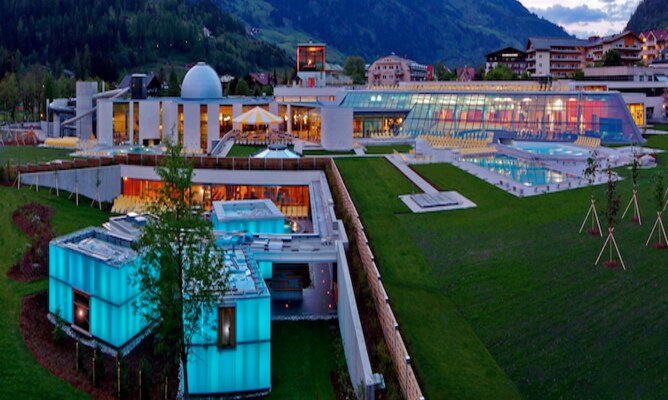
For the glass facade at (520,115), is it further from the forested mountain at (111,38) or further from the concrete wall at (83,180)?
the forested mountain at (111,38)

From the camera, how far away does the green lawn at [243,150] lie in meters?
47.2

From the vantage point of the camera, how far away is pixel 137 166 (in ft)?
138

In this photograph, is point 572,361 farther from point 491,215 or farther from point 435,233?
point 491,215

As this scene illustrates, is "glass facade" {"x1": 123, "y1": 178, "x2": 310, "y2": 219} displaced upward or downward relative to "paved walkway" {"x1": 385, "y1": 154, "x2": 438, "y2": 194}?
downward

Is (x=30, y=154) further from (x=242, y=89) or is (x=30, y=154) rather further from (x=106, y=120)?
(x=242, y=89)

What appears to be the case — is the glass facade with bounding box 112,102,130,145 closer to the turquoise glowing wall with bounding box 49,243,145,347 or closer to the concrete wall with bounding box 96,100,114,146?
the concrete wall with bounding box 96,100,114,146

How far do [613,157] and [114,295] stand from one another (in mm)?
28488

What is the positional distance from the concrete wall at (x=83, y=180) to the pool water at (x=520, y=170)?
20.7 metres

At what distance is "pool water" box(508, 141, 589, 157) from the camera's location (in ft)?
130

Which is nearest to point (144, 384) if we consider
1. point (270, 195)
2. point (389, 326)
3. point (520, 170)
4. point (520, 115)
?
point (389, 326)

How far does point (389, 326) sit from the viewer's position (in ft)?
50.1

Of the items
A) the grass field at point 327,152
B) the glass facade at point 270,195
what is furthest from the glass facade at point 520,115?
the glass facade at point 270,195

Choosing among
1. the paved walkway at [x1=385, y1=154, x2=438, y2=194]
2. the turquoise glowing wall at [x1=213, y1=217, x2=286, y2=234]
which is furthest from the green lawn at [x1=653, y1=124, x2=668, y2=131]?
the turquoise glowing wall at [x1=213, y1=217, x2=286, y2=234]

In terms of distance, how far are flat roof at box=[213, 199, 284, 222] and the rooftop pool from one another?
1803 centimetres
